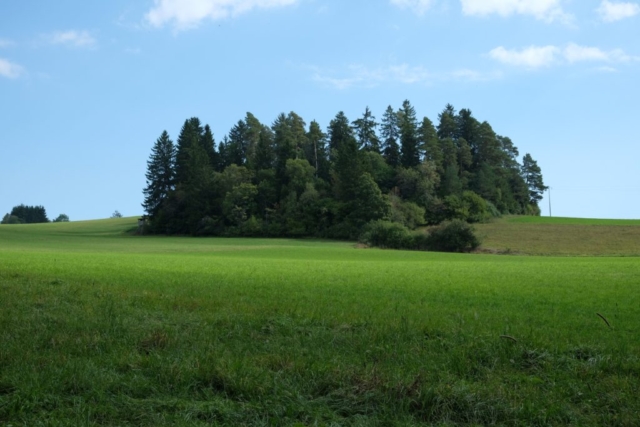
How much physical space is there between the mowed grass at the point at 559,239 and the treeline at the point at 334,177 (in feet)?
34.2

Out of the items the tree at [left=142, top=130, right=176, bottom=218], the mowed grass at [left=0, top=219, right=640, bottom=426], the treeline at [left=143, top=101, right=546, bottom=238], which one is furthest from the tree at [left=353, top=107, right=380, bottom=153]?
the mowed grass at [left=0, top=219, right=640, bottom=426]

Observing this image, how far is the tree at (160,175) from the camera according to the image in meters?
118

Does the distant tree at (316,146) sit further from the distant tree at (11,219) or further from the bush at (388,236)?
the distant tree at (11,219)

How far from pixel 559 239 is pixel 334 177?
140 feet

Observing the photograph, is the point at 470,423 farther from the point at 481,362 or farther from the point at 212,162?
the point at 212,162

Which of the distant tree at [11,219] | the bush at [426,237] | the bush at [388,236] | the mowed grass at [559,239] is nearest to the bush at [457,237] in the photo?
the bush at [426,237]

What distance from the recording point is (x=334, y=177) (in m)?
106

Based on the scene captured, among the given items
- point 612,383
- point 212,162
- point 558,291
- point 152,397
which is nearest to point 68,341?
point 152,397

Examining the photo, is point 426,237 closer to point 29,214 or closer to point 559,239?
point 559,239

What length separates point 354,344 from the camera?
9.12 meters

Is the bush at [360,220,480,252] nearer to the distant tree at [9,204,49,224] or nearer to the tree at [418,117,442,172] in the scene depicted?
the tree at [418,117,442,172]

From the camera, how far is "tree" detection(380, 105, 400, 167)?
125 meters

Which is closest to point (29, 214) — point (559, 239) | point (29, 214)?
point (29, 214)

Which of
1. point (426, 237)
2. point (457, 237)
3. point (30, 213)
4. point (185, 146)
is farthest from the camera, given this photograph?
point (30, 213)
